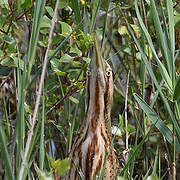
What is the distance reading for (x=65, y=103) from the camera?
1.43 meters

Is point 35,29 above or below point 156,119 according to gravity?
above

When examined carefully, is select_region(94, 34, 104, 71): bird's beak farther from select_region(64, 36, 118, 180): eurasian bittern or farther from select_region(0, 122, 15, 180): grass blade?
select_region(0, 122, 15, 180): grass blade

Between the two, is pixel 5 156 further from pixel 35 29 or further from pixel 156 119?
pixel 156 119

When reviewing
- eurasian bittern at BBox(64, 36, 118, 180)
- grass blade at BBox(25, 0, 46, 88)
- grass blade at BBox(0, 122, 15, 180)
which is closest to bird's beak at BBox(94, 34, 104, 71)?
eurasian bittern at BBox(64, 36, 118, 180)

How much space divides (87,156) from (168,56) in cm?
35

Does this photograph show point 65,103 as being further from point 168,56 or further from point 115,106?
point 115,106

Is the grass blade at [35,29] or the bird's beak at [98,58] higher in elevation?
the grass blade at [35,29]

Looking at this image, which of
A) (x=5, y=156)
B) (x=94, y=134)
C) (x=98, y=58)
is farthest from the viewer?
(x=94, y=134)

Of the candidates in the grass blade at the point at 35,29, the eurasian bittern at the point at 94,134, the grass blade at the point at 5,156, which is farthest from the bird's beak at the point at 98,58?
the grass blade at the point at 5,156

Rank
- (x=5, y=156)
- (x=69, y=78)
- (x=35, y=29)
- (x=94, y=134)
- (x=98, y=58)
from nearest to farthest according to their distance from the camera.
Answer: (x=5, y=156) → (x=35, y=29) → (x=98, y=58) → (x=94, y=134) → (x=69, y=78)

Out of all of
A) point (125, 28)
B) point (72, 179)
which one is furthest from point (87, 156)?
point (125, 28)

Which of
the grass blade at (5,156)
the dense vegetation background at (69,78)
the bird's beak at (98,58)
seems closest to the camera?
the grass blade at (5,156)

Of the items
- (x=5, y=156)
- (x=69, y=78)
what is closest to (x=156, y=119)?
(x=69, y=78)

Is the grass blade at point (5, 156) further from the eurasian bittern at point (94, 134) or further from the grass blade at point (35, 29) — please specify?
the eurasian bittern at point (94, 134)
